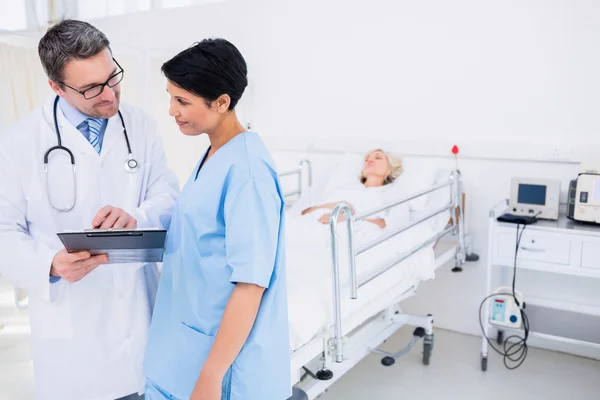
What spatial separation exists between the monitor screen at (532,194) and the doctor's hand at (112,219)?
2.15 meters

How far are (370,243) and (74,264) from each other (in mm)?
1171

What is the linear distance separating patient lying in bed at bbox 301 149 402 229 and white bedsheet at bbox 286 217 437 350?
0.17m

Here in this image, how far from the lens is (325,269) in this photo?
7.10 ft

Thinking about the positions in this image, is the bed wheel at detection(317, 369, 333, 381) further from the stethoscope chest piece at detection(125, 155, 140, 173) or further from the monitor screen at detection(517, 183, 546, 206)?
the monitor screen at detection(517, 183, 546, 206)

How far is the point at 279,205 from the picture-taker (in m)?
1.21

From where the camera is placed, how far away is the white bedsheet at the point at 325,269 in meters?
1.90

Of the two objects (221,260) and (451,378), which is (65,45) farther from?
(451,378)

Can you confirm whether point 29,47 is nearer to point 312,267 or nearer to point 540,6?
point 312,267

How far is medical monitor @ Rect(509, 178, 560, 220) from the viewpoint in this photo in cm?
284

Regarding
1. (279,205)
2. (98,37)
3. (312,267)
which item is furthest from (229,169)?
(312,267)

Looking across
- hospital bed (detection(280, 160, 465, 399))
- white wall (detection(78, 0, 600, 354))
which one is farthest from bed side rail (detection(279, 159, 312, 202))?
hospital bed (detection(280, 160, 465, 399))

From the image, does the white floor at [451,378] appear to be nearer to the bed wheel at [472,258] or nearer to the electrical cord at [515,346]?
the electrical cord at [515,346]

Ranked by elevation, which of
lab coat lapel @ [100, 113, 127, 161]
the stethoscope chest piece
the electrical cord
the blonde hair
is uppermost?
lab coat lapel @ [100, 113, 127, 161]

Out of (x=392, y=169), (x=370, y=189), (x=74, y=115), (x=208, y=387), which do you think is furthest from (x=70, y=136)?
(x=392, y=169)
